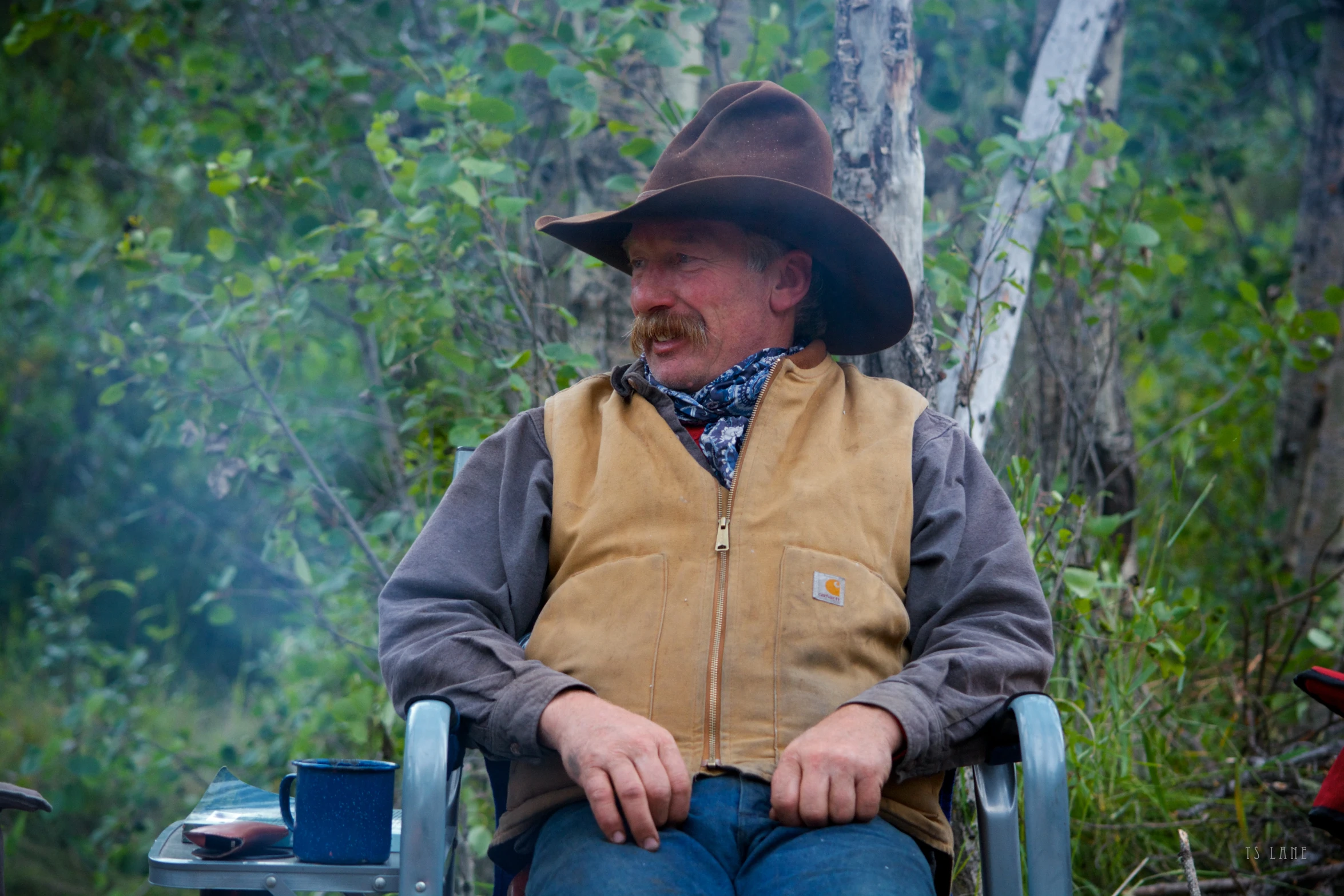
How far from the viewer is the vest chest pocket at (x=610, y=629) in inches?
70.6

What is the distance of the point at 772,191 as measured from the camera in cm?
203

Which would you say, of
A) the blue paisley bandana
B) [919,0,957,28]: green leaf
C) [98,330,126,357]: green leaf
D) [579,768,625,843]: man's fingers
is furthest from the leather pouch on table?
[919,0,957,28]: green leaf

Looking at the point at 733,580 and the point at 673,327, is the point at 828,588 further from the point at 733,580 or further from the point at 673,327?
Answer: the point at 673,327

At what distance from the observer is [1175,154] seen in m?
5.47

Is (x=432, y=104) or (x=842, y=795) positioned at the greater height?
(x=432, y=104)

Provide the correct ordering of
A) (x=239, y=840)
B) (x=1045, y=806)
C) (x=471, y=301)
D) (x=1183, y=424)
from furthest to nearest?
(x=1183, y=424)
(x=471, y=301)
(x=239, y=840)
(x=1045, y=806)

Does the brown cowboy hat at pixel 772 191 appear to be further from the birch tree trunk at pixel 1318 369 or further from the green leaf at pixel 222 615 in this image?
the birch tree trunk at pixel 1318 369

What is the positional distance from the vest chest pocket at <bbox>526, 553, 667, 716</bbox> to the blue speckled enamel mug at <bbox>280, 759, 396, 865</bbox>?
325 mm

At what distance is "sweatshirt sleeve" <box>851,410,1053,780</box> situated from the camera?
1.68m

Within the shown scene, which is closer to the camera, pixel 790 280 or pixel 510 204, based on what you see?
pixel 790 280

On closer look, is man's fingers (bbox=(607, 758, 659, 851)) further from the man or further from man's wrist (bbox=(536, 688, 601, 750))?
man's wrist (bbox=(536, 688, 601, 750))

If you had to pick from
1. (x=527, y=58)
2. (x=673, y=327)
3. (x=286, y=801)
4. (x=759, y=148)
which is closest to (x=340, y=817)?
(x=286, y=801)

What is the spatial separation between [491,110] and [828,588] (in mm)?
1731

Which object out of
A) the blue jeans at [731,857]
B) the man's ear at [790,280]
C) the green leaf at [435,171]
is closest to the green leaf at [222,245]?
the green leaf at [435,171]
